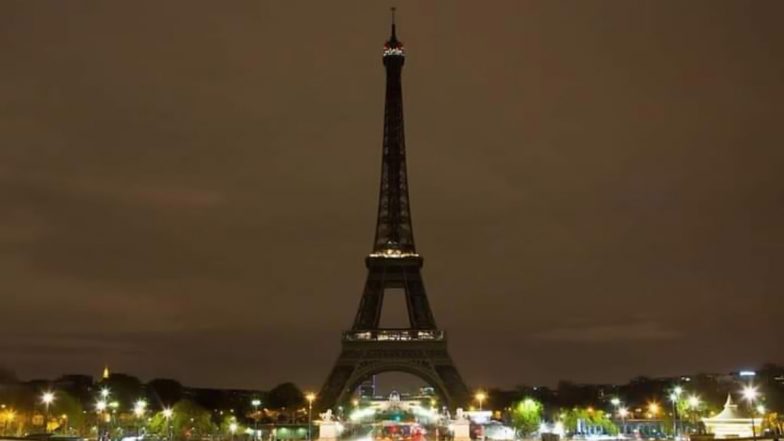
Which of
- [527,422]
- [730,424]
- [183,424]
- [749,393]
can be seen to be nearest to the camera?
[749,393]

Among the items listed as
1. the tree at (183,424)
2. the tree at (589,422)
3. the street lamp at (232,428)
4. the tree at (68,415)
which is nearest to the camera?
the tree at (68,415)

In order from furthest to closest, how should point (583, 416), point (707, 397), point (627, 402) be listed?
1. point (627, 402)
2. point (707, 397)
3. point (583, 416)

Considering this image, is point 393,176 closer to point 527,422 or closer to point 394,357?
point 394,357

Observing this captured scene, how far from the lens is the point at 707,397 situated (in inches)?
4198

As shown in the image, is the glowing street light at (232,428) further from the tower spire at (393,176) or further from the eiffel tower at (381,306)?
the tower spire at (393,176)

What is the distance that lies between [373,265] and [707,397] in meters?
45.3

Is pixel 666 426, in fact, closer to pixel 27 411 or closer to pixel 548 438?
pixel 548 438

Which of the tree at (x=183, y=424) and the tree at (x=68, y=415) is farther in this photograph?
the tree at (x=183, y=424)

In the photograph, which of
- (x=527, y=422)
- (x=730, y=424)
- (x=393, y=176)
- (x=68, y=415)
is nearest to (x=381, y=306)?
(x=393, y=176)

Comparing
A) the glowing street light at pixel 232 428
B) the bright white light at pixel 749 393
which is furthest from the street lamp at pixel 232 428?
the bright white light at pixel 749 393

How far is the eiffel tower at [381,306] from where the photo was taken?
107562 mm

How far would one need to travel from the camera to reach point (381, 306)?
113375 millimetres

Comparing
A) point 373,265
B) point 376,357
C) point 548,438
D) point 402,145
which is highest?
point 402,145

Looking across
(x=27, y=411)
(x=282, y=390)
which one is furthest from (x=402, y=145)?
(x=282, y=390)
